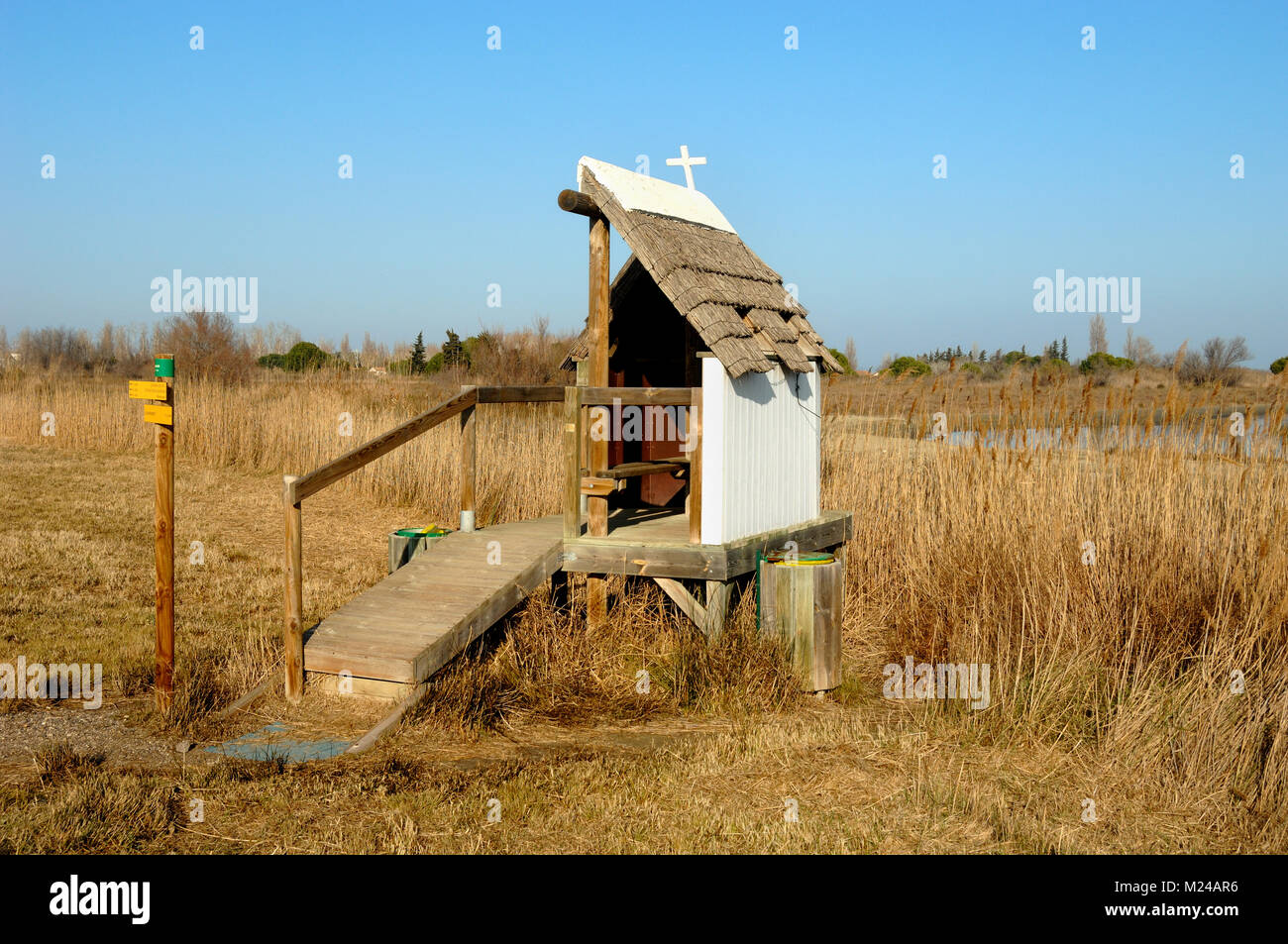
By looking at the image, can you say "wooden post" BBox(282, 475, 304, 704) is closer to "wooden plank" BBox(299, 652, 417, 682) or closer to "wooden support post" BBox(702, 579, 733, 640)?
"wooden plank" BBox(299, 652, 417, 682)

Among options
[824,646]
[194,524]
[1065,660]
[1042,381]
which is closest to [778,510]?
[824,646]

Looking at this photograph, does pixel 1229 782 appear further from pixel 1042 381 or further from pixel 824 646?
pixel 1042 381

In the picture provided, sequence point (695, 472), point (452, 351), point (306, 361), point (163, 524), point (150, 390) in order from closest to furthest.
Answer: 1. point (150, 390)
2. point (163, 524)
3. point (695, 472)
4. point (306, 361)
5. point (452, 351)

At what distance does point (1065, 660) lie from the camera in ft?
23.3

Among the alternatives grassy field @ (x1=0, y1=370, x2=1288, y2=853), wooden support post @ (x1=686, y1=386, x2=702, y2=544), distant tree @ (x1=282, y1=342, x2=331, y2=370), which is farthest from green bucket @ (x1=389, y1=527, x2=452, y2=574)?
distant tree @ (x1=282, y1=342, x2=331, y2=370)

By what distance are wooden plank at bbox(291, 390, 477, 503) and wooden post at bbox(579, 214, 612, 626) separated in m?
0.97

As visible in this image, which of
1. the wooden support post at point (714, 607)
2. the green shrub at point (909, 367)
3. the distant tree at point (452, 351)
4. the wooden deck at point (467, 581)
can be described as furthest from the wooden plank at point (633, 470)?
the distant tree at point (452, 351)

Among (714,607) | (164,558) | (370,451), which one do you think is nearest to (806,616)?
(714,607)

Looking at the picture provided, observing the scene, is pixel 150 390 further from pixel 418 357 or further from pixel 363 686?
pixel 418 357

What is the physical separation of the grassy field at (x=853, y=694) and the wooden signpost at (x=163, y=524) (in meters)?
0.16

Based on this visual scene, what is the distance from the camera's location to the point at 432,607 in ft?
23.7

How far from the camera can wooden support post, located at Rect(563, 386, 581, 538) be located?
7.73 m

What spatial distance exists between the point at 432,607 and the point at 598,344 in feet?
7.27
